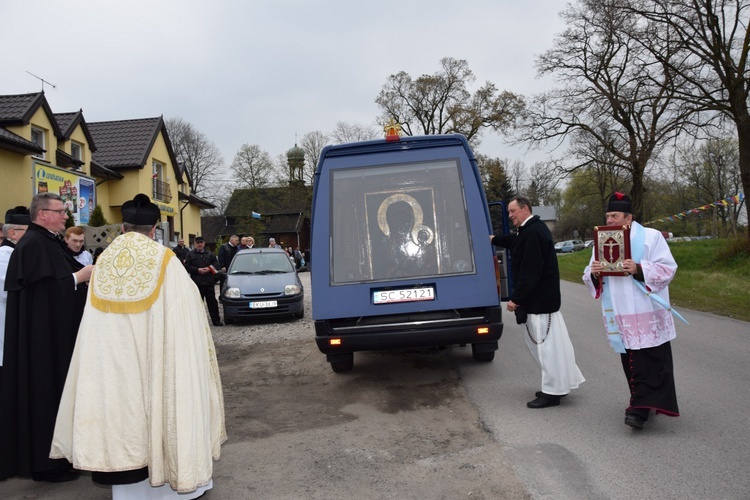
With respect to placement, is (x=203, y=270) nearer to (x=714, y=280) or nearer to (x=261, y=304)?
(x=261, y=304)

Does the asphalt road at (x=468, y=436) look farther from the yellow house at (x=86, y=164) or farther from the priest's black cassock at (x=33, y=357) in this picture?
the yellow house at (x=86, y=164)

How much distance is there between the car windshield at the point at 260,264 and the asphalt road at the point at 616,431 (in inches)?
264

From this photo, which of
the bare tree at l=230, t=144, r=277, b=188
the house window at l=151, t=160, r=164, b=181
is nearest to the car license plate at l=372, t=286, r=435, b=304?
the house window at l=151, t=160, r=164, b=181

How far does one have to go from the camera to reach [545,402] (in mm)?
5711

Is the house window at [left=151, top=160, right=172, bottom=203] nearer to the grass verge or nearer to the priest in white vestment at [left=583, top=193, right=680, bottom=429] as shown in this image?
the grass verge

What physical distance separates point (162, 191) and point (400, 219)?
28958 millimetres

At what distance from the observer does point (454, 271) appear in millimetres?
6473

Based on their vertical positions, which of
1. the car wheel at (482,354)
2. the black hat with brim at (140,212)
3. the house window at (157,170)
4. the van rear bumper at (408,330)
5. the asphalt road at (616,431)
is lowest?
the asphalt road at (616,431)

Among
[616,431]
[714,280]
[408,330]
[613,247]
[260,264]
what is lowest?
[616,431]

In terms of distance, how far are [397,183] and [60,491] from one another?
13.7ft

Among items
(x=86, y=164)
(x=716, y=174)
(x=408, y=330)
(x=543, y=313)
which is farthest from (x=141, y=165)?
(x=716, y=174)

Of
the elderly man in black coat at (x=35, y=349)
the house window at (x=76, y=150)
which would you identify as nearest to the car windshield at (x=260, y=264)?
the elderly man in black coat at (x=35, y=349)

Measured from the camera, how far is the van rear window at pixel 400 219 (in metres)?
6.55

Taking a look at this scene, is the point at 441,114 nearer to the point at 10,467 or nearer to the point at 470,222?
the point at 470,222
